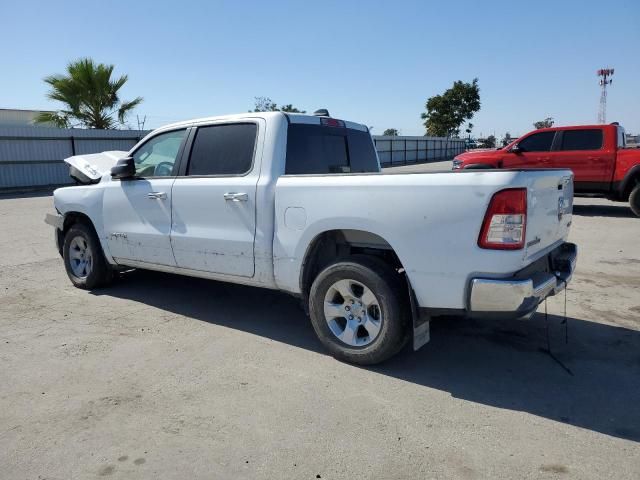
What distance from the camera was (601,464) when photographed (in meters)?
2.56

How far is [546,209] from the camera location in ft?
11.3

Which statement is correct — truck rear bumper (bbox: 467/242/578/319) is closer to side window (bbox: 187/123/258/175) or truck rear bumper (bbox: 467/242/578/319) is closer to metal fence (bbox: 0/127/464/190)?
side window (bbox: 187/123/258/175)

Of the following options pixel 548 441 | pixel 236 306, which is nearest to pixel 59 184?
pixel 236 306

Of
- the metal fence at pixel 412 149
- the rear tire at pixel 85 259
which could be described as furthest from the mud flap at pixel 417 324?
the metal fence at pixel 412 149

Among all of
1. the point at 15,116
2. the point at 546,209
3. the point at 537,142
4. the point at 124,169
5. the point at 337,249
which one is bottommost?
the point at 337,249

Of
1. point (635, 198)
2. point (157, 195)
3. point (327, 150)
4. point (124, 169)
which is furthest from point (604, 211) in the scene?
point (124, 169)

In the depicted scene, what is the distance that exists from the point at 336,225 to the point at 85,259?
12.2 ft

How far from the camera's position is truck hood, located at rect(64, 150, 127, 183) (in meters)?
5.81

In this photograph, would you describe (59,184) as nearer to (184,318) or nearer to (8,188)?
(8,188)

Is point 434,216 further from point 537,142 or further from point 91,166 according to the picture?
point 537,142

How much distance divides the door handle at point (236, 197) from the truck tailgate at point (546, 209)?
86.3 inches

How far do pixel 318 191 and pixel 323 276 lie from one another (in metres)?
0.65

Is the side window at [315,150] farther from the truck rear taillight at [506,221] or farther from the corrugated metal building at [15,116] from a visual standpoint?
the corrugated metal building at [15,116]

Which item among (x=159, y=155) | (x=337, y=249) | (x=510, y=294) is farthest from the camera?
(x=159, y=155)
